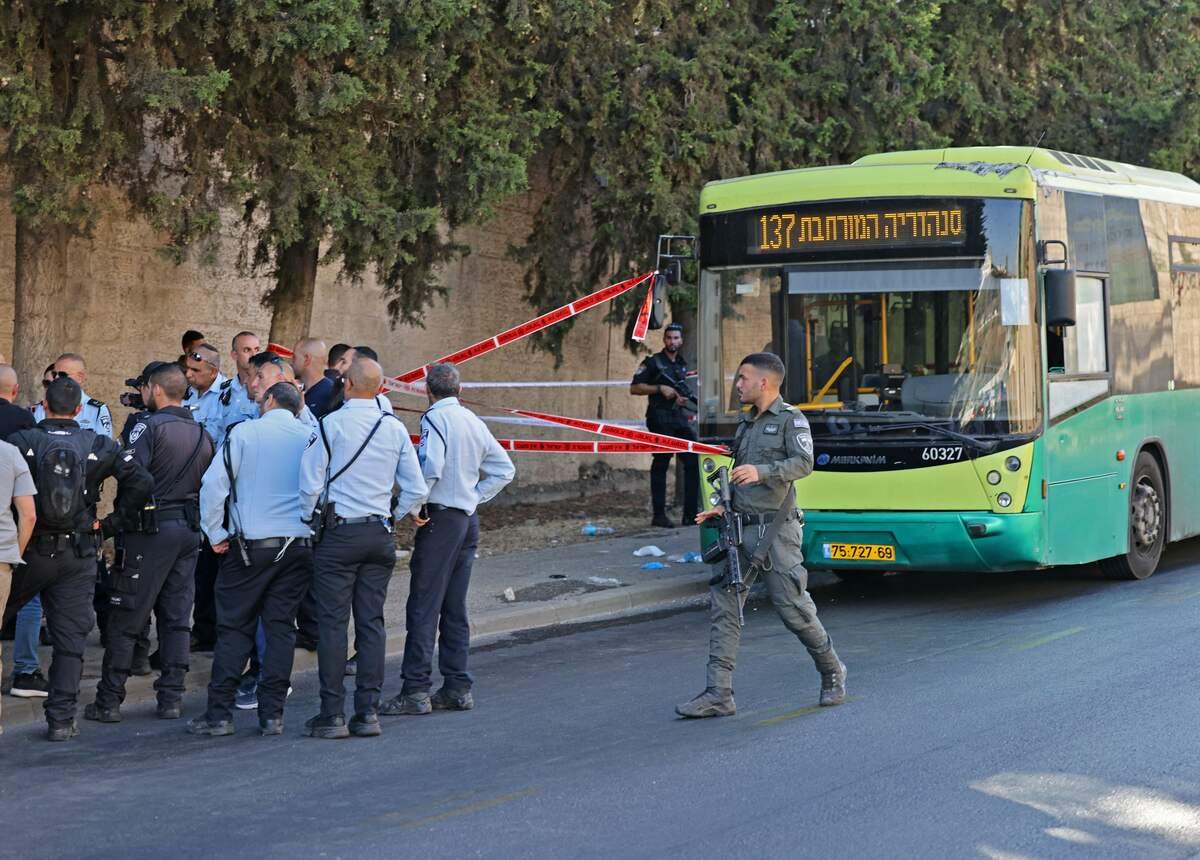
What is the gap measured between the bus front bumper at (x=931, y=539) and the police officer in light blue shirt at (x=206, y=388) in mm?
4286

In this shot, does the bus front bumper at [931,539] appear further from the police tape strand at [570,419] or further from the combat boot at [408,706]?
the combat boot at [408,706]

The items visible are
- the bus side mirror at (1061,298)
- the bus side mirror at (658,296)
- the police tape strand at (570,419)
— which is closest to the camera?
the bus side mirror at (1061,298)

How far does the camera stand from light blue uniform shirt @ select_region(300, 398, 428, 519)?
8.16 metres

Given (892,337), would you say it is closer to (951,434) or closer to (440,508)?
(951,434)

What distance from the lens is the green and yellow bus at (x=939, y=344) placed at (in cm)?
1166

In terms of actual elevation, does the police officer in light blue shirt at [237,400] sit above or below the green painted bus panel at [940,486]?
above

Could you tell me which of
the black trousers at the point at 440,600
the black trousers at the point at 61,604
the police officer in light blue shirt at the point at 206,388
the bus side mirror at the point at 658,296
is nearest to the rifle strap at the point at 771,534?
the black trousers at the point at 440,600

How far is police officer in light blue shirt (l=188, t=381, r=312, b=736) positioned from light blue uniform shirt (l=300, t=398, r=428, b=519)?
19 cm

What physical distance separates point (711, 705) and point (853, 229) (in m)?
4.79

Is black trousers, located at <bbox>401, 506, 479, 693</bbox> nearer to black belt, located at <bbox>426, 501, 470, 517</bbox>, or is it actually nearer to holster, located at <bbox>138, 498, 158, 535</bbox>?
black belt, located at <bbox>426, 501, 470, 517</bbox>

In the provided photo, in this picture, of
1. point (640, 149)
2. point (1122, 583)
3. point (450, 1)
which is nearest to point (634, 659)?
point (1122, 583)

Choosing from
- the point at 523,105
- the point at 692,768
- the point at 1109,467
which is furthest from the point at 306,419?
the point at 523,105

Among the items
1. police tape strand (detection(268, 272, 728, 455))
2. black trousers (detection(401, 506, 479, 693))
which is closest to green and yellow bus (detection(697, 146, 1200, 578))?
police tape strand (detection(268, 272, 728, 455))

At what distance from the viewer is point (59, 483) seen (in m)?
8.09
